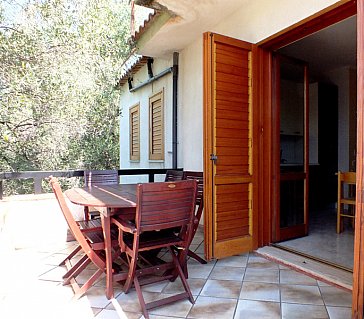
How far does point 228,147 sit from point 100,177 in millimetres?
1651

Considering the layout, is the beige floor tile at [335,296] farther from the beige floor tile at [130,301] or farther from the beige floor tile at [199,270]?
the beige floor tile at [130,301]

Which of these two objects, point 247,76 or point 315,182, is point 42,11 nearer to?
point 247,76

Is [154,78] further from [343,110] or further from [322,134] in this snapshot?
[343,110]

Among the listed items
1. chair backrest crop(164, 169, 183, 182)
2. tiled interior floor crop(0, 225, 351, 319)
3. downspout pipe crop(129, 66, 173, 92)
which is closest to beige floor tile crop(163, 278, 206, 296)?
tiled interior floor crop(0, 225, 351, 319)

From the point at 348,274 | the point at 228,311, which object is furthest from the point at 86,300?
the point at 348,274

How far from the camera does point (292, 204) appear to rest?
3.52 metres

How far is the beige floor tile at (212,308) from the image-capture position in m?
1.87

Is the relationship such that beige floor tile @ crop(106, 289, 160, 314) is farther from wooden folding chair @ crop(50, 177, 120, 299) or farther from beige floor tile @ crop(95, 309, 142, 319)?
wooden folding chair @ crop(50, 177, 120, 299)

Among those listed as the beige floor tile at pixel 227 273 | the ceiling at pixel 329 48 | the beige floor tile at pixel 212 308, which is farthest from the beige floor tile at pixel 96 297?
the ceiling at pixel 329 48

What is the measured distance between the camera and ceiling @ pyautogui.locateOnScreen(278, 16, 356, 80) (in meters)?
3.68

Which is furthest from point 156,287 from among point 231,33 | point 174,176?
point 231,33

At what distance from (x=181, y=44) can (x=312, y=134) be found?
10.5ft

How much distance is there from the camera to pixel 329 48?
4.37 m

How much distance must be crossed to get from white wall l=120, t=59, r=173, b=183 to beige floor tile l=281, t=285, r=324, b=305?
323cm
